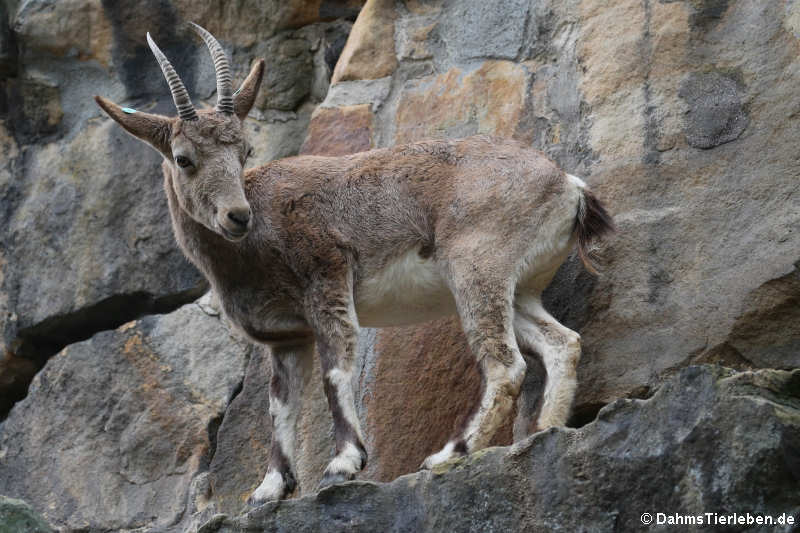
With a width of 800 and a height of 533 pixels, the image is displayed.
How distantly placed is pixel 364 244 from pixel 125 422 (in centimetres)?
234

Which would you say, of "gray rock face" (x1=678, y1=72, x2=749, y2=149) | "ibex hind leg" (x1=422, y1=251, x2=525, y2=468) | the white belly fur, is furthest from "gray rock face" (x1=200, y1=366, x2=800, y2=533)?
"gray rock face" (x1=678, y1=72, x2=749, y2=149)

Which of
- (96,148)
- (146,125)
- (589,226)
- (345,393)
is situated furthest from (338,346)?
(96,148)

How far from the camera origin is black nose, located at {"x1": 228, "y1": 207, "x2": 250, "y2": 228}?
5.75 meters

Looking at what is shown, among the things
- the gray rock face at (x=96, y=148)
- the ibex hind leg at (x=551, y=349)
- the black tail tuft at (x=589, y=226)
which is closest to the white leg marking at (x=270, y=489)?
the ibex hind leg at (x=551, y=349)

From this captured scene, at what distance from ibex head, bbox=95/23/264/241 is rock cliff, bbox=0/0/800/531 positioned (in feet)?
4.31

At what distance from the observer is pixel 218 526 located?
4926 millimetres

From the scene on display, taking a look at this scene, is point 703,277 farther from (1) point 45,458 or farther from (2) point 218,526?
(1) point 45,458

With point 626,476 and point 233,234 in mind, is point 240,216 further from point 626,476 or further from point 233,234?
point 626,476

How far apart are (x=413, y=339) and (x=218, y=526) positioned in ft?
6.77

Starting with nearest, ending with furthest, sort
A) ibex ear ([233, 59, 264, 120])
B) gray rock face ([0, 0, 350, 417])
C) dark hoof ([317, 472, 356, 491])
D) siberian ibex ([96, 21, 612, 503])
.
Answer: dark hoof ([317, 472, 356, 491]) < siberian ibex ([96, 21, 612, 503]) < ibex ear ([233, 59, 264, 120]) < gray rock face ([0, 0, 350, 417])

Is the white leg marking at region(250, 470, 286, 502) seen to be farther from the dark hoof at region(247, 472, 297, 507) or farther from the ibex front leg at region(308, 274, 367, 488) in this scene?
the ibex front leg at region(308, 274, 367, 488)

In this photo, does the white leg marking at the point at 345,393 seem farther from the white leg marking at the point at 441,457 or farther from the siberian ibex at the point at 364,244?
the white leg marking at the point at 441,457

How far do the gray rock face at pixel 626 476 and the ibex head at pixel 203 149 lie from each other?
178 centimetres

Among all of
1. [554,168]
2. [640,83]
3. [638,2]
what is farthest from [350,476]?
[638,2]
